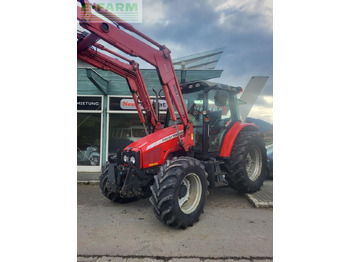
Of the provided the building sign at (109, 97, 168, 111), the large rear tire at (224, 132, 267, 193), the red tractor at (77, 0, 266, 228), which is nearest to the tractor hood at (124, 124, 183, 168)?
the red tractor at (77, 0, 266, 228)

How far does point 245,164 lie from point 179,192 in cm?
140

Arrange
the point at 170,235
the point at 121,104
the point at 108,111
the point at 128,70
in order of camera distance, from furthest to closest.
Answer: the point at 121,104
the point at 108,111
the point at 128,70
the point at 170,235

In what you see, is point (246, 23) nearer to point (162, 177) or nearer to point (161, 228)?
point (162, 177)

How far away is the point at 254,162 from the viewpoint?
12.6ft

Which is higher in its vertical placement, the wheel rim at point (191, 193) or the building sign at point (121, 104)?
the building sign at point (121, 104)

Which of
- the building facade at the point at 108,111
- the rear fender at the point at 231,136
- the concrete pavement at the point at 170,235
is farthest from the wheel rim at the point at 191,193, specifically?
the building facade at the point at 108,111

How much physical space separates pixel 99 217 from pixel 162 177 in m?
1.15

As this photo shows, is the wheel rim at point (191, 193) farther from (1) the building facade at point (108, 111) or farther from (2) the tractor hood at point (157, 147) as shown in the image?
(1) the building facade at point (108, 111)

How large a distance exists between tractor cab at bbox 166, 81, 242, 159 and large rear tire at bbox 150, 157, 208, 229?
58cm

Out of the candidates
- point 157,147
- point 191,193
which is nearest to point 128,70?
point 157,147

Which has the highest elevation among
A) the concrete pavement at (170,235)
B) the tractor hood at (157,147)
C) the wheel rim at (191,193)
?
the tractor hood at (157,147)

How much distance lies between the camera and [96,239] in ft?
7.11

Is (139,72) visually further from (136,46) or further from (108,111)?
(108,111)

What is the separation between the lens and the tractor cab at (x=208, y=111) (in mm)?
3162
